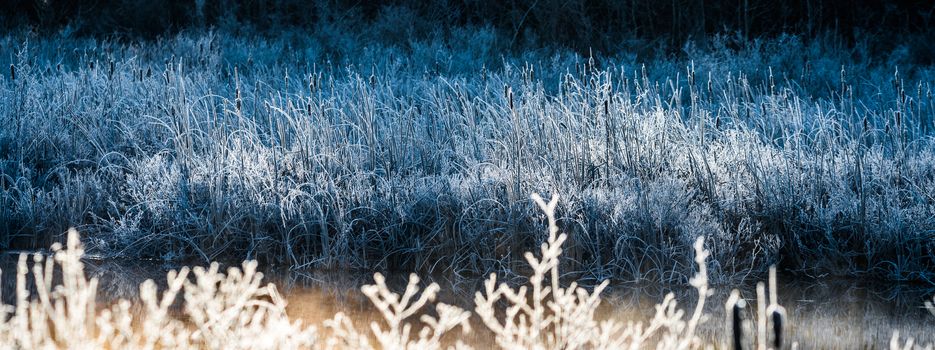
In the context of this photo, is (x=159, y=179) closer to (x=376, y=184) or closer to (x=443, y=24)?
(x=376, y=184)

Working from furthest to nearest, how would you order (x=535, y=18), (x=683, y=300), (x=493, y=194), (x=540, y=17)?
(x=535, y=18) < (x=540, y=17) < (x=493, y=194) < (x=683, y=300)

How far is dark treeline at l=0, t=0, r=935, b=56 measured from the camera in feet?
40.9

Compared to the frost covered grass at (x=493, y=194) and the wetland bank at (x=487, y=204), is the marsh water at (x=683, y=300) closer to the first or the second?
the wetland bank at (x=487, y=204)

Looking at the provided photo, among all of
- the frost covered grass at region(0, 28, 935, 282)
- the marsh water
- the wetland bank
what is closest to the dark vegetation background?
the wetland bank

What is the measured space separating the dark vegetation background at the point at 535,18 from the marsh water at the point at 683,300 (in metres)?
7.01

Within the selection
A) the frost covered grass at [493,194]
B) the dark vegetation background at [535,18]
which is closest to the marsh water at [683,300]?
the frost covered grass at [493,194]

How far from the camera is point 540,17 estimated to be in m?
12.6

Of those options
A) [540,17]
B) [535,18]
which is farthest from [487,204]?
[535,18]

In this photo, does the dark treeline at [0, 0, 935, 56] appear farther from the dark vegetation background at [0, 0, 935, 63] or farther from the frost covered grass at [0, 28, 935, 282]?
the frost covered grass at [0, 28, 935, 282]

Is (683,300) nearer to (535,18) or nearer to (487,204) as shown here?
(487,204)

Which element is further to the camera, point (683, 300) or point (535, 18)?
point (535, 18)

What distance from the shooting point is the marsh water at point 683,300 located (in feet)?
13.8

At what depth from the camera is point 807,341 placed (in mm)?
4074

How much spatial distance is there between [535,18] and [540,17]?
79 cm
